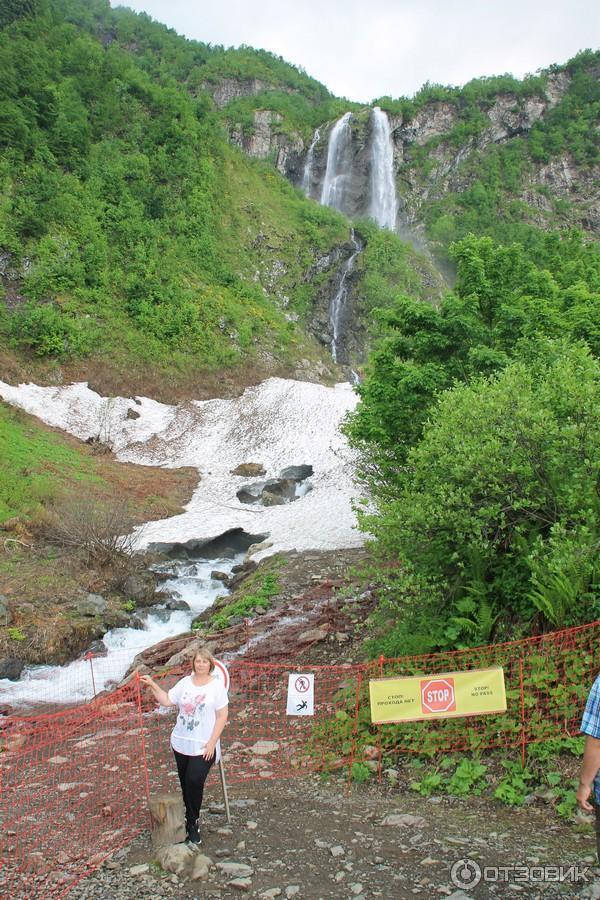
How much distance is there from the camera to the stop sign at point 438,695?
536 cm

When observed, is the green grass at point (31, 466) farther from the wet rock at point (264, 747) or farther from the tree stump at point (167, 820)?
the tree stump at point (167, 820)

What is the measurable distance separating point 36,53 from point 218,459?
34325 millimetres

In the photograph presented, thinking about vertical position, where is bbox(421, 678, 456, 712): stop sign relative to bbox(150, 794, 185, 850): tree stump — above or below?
above

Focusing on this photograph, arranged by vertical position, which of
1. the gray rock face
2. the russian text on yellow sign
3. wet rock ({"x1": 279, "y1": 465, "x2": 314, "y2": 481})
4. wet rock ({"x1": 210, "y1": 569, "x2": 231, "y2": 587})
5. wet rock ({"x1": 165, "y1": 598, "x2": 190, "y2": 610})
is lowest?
the russian text on yellow sign

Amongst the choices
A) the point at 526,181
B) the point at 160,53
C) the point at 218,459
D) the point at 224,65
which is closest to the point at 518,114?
the point at 526,181

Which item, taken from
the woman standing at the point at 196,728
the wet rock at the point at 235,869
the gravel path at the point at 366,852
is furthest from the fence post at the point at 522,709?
the woman standing at the point at 196,728

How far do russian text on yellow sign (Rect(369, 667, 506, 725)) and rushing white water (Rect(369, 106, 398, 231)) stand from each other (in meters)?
65.1

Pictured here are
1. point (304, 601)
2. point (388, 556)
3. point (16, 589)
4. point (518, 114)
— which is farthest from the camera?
point (518, 114)

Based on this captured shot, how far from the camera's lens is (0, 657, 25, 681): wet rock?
11117mm

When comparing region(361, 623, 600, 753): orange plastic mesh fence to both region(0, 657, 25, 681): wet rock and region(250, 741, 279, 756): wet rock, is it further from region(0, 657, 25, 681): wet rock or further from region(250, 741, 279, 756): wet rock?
region(0, 657, 25, 681): wet rock

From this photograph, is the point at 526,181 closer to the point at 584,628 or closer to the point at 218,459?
the point at 218,459

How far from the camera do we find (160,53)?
8081cm

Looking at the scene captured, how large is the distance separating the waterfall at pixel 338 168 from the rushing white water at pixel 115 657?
191 feet

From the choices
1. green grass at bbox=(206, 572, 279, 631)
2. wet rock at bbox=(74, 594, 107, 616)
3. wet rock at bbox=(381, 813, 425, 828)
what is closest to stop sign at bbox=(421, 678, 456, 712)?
wet rock at bbox=(381, 813, 425, 828)
